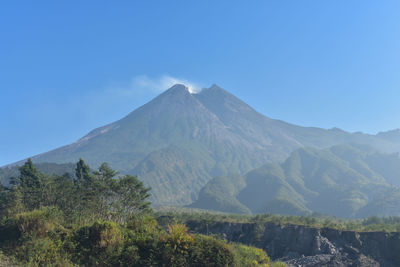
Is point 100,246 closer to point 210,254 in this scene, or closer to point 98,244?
point 98,244

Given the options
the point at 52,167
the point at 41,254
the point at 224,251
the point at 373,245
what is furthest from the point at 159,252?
the point at 52,167

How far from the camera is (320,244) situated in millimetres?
36844

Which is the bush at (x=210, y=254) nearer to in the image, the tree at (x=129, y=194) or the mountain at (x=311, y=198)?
the tree at (x=129, y=194)

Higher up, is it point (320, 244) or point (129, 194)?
point (129, 194)

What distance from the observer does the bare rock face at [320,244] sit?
32.3 metres

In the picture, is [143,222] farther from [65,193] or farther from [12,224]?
[65,193]

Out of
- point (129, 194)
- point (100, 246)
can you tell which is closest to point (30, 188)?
point (129, 194)

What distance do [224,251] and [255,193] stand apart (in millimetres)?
186278

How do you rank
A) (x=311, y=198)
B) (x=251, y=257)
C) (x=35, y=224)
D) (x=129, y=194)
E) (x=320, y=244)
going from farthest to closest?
(x=311, y=198)
(x=129, y=194)
(x=320, y=244)
(x=251, y=257)
(x=35, y=224)

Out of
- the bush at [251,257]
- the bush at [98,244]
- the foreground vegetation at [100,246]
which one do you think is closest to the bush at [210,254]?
the foreground vegetation at [100,246]

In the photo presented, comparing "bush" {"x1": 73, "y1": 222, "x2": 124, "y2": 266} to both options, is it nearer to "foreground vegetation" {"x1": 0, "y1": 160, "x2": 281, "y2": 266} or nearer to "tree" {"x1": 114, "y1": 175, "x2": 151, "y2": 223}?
"foreground vegetation" {"x1": 0, "y1": 160, "x2": 281, "y2": 266}

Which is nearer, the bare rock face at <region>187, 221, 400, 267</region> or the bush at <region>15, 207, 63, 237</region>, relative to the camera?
the bush at <region>15, 207, 63, 237</region>

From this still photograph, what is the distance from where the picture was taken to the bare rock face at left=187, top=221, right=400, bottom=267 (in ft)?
106

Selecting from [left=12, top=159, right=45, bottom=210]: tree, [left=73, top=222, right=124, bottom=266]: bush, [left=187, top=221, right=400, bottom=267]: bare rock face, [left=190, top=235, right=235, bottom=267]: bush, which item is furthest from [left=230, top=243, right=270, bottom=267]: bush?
[left=12, top=159, right=45, bottom=210]: tree
